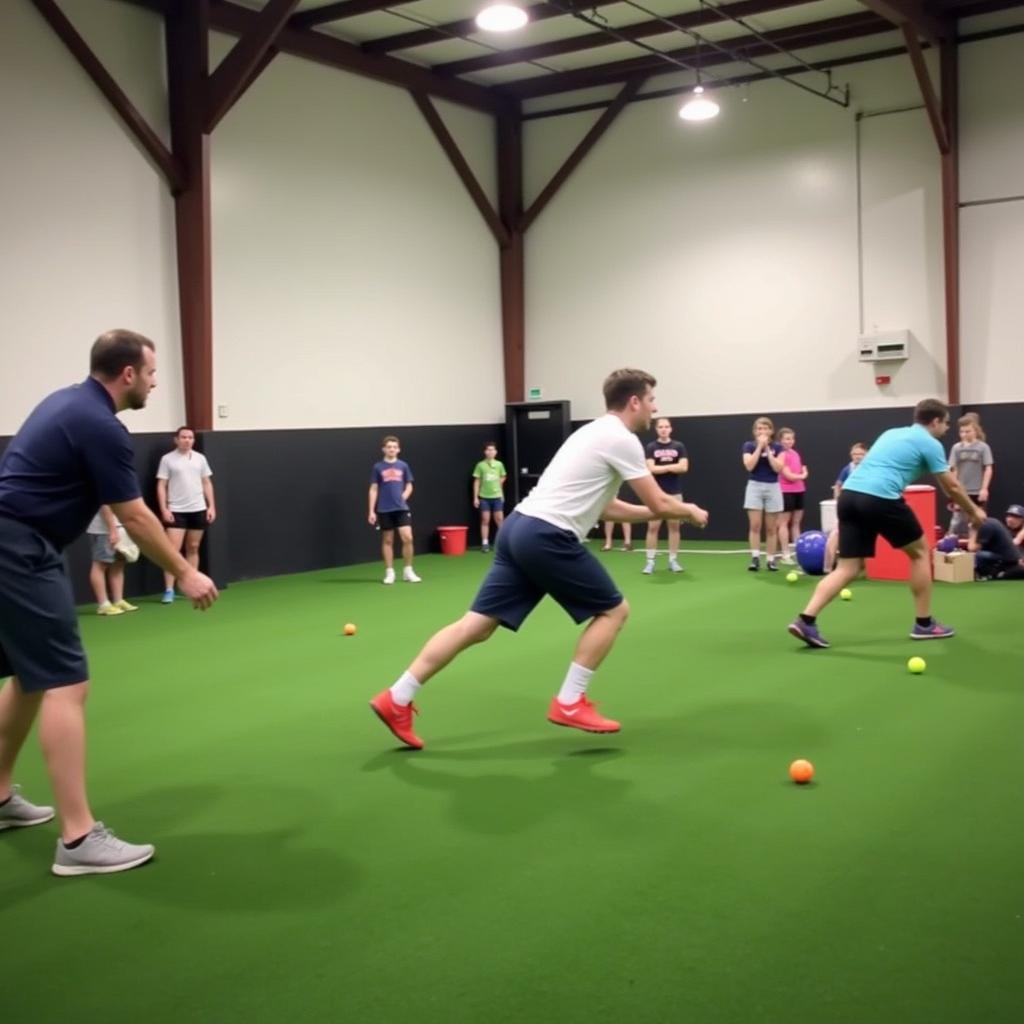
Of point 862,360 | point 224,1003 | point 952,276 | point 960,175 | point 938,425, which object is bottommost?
point 224,1003

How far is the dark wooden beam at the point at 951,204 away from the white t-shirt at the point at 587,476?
10.2 meters

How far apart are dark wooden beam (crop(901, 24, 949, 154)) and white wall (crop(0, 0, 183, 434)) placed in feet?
27.3

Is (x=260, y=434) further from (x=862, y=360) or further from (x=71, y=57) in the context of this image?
(x=862, y=360)

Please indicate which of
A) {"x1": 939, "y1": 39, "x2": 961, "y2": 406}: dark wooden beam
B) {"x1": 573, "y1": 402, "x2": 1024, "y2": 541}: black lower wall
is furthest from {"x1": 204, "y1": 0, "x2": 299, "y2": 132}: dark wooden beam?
{"x1": 939, "y1": 39, "x2": 961, "y2": 406}: dark wooden beam

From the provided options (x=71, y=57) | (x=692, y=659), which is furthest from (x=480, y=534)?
(x=692, y=659)

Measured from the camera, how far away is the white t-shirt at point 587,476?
18.1ft

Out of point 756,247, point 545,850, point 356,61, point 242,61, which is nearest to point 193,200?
point 242,61

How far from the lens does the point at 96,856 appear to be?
13.6 feet

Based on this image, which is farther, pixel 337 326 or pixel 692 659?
pixel 337 326

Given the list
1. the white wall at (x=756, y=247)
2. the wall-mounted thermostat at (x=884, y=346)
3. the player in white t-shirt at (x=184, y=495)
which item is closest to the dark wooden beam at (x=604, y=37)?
the white wall at (x=756, y=247)

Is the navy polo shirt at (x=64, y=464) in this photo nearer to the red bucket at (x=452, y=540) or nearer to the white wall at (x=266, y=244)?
the white wall at (x=266, y=244)

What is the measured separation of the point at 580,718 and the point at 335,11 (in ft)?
34.8

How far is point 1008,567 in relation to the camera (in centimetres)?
1160

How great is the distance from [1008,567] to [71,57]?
10494 millimetres
